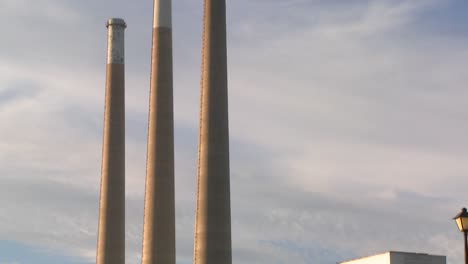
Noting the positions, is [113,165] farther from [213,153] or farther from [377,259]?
[377,259]

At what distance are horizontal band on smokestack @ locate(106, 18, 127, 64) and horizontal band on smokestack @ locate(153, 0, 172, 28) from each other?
28.8ft

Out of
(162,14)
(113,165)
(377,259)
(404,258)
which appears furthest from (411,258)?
(162,14)

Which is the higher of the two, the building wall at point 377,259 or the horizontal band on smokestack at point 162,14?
the horizontal band on smokestack at point 162,14

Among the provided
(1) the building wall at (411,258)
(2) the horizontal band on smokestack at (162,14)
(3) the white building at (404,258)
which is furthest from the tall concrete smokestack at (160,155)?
(1) the building wall at (411,258)

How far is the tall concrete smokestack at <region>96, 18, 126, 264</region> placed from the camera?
6969 centimetres

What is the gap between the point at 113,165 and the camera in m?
71.6

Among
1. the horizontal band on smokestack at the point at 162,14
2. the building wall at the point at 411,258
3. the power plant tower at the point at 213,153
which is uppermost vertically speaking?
the horizontal band on smokestack at the point at 162,14

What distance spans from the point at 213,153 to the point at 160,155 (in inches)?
538

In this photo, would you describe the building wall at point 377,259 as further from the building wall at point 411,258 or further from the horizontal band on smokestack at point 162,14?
the horizontal band on smokestack at point 162,14

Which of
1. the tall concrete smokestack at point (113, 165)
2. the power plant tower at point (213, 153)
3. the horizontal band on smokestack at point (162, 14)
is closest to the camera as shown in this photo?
the power plant tower at point (213, 153)

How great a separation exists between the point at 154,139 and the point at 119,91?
1162 centimetres

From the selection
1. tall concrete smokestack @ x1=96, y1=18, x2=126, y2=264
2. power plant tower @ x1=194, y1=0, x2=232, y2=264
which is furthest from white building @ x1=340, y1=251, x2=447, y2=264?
tall concrete smokestack @ x1=96, y1=18, x2=126, y2=264

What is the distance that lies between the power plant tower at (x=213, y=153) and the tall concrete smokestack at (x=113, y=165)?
2185cm

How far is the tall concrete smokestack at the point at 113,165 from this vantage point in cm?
6969
